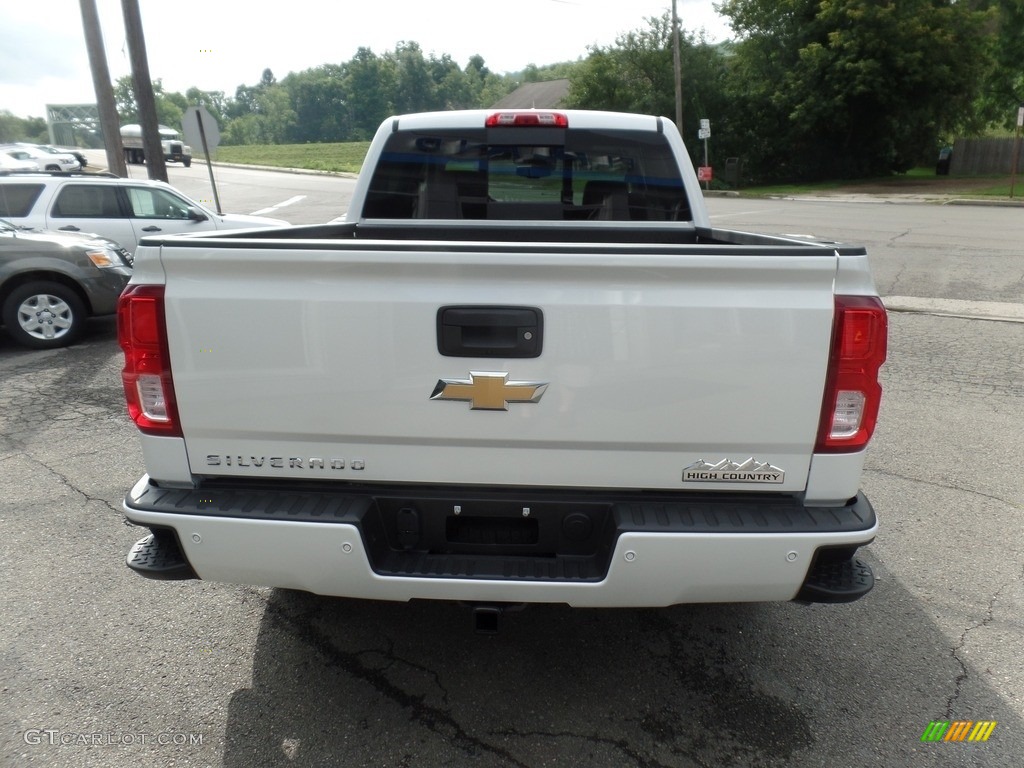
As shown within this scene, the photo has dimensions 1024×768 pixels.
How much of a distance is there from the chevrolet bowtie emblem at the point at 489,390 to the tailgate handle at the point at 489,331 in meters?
0.07

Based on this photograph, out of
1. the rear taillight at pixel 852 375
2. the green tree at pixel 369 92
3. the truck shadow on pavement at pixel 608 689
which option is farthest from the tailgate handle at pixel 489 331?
the green tree at pixel 369 92

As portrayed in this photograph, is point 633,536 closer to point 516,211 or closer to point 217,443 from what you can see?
point 217,443

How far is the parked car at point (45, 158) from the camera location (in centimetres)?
3181

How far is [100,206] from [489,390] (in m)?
10.2

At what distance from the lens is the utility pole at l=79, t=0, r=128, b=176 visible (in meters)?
14.2

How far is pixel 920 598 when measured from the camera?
348 cm

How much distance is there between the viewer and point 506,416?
2344 millimetres

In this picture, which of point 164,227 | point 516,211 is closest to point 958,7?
point 164,227

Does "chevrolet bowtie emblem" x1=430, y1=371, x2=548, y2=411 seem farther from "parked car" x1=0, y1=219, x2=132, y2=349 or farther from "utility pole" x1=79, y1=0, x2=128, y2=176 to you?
"utility pole" x1=79, y1=0, x2=128, y2=176

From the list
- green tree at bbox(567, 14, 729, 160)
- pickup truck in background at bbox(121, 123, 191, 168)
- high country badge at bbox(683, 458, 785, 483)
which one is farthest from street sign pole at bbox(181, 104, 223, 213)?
pickup truck in background at bbox(121, 123, 191, 168)

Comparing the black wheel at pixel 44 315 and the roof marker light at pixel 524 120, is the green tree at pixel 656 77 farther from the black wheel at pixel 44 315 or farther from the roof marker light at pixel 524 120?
the roof marker light at pixel 524 120

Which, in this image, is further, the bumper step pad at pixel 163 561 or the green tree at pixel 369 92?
the green tree at pixel 369 92

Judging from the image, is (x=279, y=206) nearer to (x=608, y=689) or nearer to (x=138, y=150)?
(x=608, y=689)

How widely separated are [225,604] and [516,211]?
2519 mm
